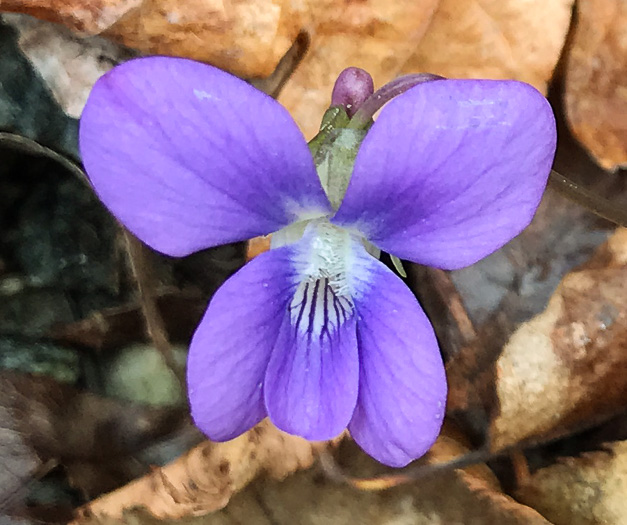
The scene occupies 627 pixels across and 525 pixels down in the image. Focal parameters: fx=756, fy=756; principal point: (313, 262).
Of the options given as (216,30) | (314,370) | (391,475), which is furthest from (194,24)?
(391,475)

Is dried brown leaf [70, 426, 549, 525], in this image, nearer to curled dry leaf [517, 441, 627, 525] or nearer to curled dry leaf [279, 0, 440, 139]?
curled dry leaf [517, 441, 627, 525]

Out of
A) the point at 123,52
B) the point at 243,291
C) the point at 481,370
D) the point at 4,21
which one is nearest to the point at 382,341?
the point at 243,291

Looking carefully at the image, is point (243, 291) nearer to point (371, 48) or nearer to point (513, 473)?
point (371, 48)

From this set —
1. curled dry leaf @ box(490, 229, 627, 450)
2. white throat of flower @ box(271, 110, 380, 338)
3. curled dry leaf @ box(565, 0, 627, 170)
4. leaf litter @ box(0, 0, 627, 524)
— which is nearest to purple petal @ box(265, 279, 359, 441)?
white throat of flower @ box(271, 110, 380, 338)

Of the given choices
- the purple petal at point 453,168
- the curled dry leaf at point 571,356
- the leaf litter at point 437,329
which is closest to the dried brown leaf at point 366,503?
the leaf litter at point 437,329

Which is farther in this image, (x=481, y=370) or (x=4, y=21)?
(x=481, y=370)

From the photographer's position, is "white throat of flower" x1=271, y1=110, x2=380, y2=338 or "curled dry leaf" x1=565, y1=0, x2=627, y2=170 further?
"curled dry leaf" x1=565, y1=0, x2=627, y2=170

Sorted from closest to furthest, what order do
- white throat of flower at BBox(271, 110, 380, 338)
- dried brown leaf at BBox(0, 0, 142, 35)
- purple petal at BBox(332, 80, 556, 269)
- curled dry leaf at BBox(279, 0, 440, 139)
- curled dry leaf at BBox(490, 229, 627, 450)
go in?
purple petal at BBox(332, 80, 556, 269), white throat of flower at BBox(271, 110, 380, 338), dried brown leaf at BBox(0, 0, 142, 35), curled dry leaf at BBox(279, 0, 440, 139), curled dry leaf at BBox(490, 229, 627, 450)
